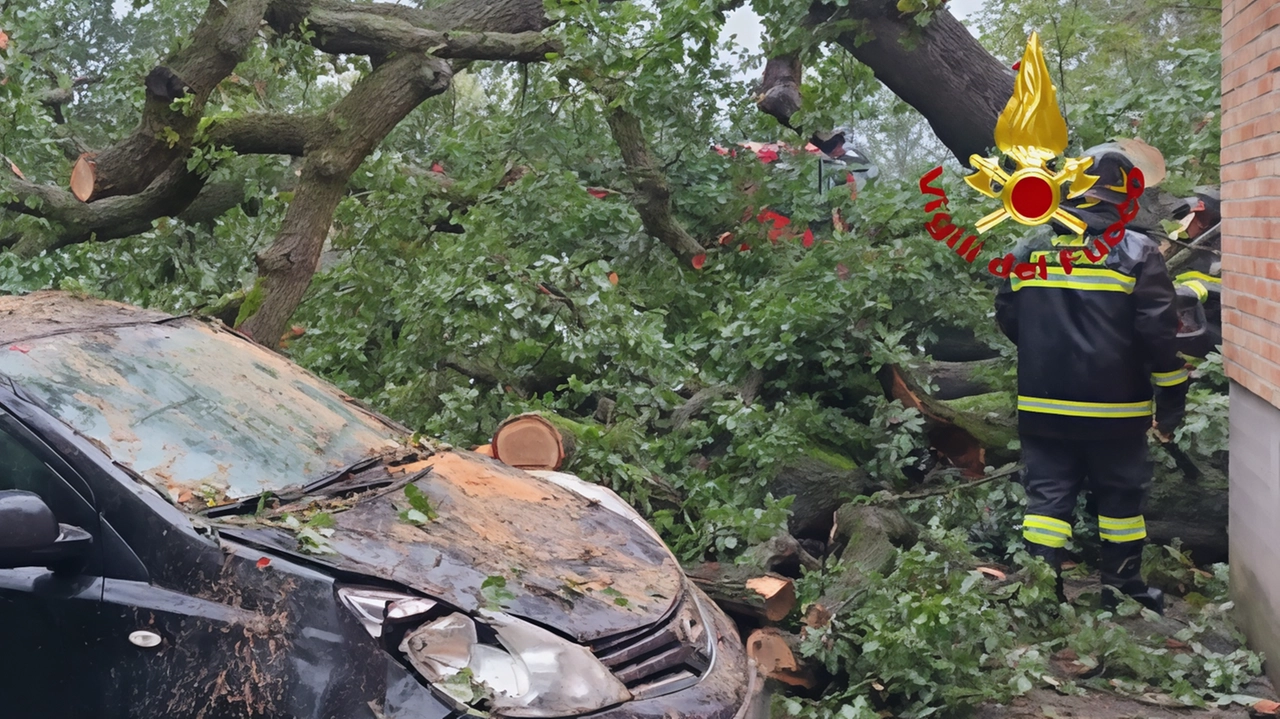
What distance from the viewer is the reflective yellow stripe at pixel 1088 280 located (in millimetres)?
4234

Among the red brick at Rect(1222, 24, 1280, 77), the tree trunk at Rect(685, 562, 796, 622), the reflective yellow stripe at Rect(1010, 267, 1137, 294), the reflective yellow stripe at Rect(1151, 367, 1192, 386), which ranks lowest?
the tree trunk at Rect(685, 562, 796, 622)

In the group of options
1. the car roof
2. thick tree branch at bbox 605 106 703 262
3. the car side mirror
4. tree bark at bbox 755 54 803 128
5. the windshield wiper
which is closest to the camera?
the car side mirror

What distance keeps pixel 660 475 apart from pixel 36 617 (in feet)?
10.3

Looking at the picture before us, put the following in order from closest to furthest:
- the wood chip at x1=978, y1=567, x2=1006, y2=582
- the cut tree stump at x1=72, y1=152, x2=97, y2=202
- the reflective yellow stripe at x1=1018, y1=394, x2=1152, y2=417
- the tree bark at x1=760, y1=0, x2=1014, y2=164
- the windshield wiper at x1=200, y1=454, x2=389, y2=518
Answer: the windshield wiper at x1=200, y1=454, x2=389, y2=518 → the reflective yellow stripe at x1=1018, y1=394, x2=1152, y2=417 → the wood chip at x1=978, y1=567, x2=1006, y2=582 → the cut tree stump at x1=72, y1=152, x2=97, y2=202 → the tree bark at x1=760, y1=0, x2=1014, y2=164

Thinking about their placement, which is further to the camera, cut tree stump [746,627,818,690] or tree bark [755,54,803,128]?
tree bark [755,54,803,128]

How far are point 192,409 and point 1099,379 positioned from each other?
3518 mm

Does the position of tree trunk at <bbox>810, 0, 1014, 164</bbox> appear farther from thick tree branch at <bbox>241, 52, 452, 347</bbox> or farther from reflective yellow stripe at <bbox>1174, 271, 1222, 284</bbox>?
thick tree branch at <bbox>241, 52, 452, 347</bbox>

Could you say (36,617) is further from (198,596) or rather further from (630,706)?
(630,706)

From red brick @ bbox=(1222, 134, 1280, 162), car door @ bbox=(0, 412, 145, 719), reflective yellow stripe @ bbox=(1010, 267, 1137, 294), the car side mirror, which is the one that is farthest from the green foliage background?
the car side mirror

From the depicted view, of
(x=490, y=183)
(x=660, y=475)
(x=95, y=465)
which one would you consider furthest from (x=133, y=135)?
(x=95, y=465)

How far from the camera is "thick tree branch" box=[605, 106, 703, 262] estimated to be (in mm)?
7398

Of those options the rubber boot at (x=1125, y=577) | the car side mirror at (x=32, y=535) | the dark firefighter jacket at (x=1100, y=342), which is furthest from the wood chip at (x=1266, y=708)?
the car side mirror at (x=32, y=535)

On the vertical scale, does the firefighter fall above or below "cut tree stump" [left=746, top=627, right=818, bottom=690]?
above

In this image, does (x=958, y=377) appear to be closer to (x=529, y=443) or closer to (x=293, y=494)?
(x=529, y=443)
